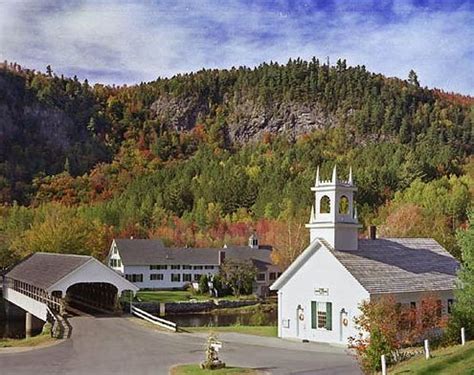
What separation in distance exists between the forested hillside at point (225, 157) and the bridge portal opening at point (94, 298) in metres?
9.54

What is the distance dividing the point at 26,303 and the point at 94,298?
13.5 feet

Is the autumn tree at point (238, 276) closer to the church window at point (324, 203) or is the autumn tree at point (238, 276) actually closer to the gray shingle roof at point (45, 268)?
→ the gray shingle roof at point (45, 268)

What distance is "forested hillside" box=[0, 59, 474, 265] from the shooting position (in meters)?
74.3

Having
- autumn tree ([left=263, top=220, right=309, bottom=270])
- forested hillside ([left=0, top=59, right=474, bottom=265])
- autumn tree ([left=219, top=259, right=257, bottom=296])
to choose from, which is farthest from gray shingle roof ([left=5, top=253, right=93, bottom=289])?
autumn tree ([left=263, top=220, right=309, bottom=270])

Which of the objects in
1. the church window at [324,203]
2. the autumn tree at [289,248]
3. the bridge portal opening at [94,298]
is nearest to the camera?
the church window at [324,203]

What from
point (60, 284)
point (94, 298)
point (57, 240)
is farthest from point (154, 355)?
point (57, 240)

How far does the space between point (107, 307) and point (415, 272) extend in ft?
58.8

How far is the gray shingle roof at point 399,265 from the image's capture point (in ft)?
79.4

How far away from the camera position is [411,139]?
5502 inches

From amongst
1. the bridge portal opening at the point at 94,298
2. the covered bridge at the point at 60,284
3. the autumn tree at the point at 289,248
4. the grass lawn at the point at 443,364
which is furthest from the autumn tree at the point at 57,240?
the grass lawn at the point at 443,364

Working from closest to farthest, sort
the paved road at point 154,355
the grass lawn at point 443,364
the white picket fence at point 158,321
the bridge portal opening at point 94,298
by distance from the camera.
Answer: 1. the grass lawn at point 443,364
2. the paved road at point 154,355
3. the white picket fence at point 158,321
4. the bridge portal opening at point 94,298

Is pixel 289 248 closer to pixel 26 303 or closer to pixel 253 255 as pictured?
pixel 253 255

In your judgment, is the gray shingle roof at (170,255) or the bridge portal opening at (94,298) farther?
the gray shingle roof at (170,255)

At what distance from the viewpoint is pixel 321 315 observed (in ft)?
82.1
